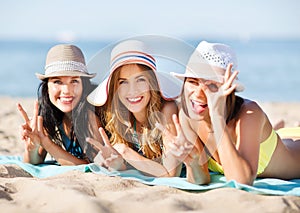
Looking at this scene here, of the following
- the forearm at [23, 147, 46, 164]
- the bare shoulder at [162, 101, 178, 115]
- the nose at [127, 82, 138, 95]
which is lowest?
the forearm at [23, 147, 46, 164]

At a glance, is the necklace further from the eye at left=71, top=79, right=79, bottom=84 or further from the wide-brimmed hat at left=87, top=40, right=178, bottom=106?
the eye at left=71, top=79, right=79, bottom=84

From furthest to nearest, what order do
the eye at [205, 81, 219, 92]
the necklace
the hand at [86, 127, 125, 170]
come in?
the necklace, the hand at [86, 127, 125, 170], the eye at [205, 81, 219, 92]

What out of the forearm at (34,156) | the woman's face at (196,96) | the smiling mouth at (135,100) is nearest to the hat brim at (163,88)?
the smiling mouth at (135,100)

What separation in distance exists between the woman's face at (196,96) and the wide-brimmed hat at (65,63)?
0.90 m

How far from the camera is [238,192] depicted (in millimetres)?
3074

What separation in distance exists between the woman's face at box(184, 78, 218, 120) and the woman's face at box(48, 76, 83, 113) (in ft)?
3.02

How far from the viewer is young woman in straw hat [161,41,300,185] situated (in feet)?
10.4

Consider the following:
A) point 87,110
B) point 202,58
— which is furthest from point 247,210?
point 87,110

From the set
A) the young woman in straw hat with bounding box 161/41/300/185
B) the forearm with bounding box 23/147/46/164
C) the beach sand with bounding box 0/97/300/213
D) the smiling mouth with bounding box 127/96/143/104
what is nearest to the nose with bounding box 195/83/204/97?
the young woman in straw hat with bounding box 161/41/300/185

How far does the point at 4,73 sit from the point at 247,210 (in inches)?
758

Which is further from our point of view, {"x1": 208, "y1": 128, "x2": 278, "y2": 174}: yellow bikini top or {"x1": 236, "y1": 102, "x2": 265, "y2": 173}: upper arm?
{"x1": 208, "y1": 128, "x2": 278, "y2": 174}: yellow bikini top

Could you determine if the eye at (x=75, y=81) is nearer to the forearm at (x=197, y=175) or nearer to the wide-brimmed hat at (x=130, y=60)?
the wide-brimmed hat at (x=130, y=60)

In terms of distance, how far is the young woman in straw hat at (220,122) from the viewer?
3170mm

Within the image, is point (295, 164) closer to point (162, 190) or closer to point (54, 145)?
point (162, 190)
